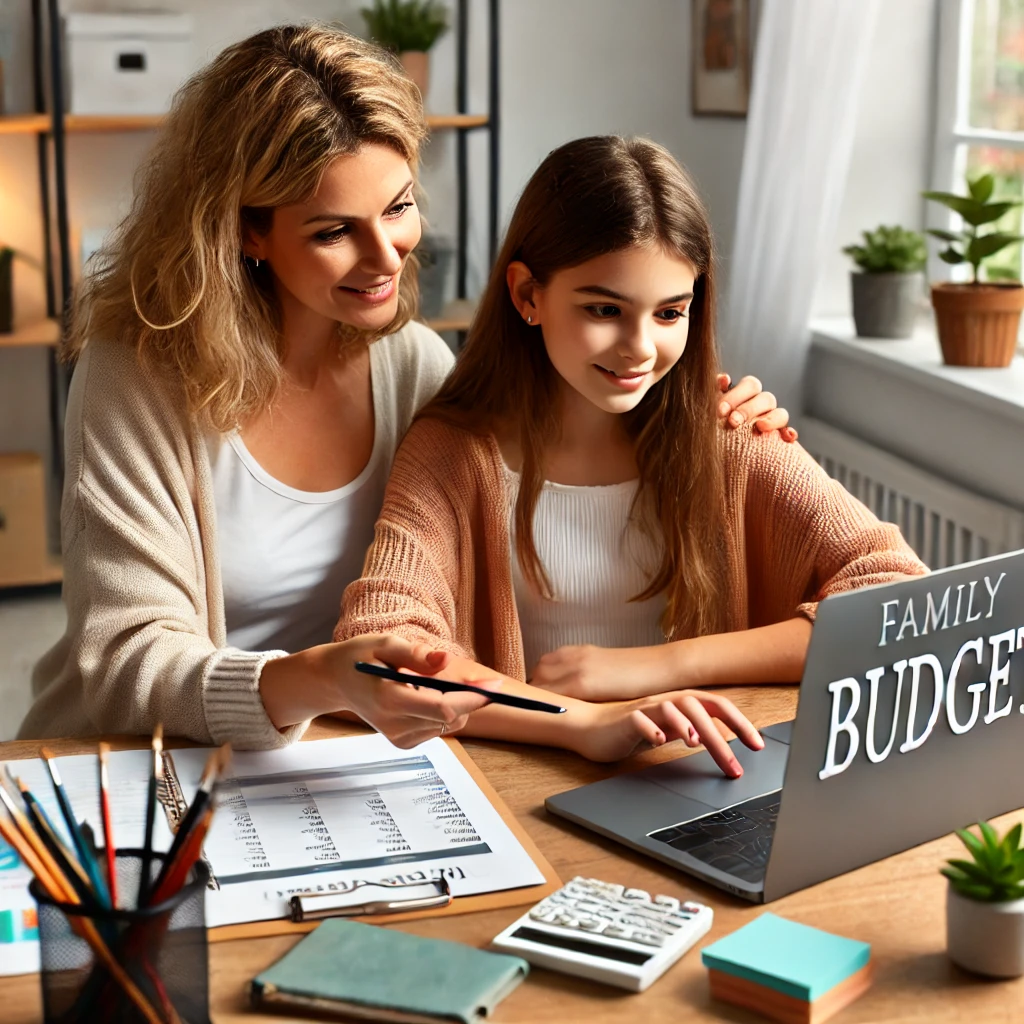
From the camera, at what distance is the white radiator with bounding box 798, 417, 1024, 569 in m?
2.32

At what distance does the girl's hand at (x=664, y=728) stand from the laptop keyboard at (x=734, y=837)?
0.06 m

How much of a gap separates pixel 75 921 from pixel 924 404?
217 cm

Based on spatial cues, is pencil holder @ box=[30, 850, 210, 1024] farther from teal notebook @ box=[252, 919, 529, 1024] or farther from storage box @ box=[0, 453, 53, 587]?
storage box @ box=[0, 453, 53, 587]

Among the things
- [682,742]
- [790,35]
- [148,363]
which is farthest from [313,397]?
[790,35]

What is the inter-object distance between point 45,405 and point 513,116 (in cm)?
146

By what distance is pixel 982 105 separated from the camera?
113 inches

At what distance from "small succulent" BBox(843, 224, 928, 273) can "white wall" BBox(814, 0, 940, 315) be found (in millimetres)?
248

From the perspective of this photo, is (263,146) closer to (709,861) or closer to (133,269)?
(133,269)

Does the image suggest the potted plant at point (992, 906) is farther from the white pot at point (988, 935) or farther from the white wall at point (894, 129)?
the white wall at point (894, 129)

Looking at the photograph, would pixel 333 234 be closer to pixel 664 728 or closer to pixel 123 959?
pixel 664 728

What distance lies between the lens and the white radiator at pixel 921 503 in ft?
7.60

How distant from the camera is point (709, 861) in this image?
966 millimetres

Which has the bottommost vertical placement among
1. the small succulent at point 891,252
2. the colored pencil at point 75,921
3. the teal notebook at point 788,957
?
the teal notebook at point 788,957

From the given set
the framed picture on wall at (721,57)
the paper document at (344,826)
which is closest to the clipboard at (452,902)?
the paper document at (344,826)
